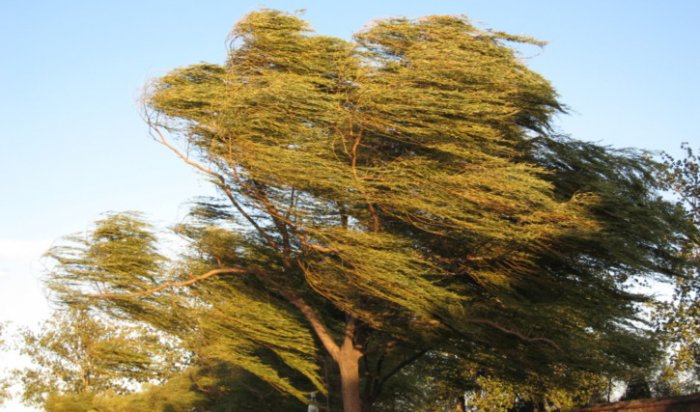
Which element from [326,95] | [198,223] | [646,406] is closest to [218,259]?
[198,223]

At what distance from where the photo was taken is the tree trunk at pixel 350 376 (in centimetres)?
1630

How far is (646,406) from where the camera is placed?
16.0 metres

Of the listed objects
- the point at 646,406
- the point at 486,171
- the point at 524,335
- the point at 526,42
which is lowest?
the point at 646,406

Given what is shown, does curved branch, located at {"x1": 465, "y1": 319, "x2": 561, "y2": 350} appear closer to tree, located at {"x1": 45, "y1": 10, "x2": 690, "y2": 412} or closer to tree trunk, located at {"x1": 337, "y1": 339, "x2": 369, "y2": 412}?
tree, located at {"x1": 45, "y1": 10, "x2": 690, "y2": 412}

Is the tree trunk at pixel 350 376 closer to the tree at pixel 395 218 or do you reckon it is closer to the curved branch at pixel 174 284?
the tree at pixel 395 218

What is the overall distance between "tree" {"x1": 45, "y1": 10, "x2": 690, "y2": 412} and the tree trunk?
45mm

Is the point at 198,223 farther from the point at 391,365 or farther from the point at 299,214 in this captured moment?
the point at 391,365

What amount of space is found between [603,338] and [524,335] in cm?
142

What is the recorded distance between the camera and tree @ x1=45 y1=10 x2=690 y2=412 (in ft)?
44.4

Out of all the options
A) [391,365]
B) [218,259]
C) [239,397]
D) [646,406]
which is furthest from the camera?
[239,397]

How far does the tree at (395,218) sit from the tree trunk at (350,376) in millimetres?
45

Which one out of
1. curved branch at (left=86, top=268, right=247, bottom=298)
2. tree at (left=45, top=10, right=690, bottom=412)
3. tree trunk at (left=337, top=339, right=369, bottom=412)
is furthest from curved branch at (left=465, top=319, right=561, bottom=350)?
curved branch at (left=86, top=268, right=247, bottom=298)

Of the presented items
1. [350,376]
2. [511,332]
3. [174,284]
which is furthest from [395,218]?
[174,284]

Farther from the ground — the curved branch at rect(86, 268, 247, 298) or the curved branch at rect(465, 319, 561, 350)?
the curved branch at rect(86, 268, 247, 298)
